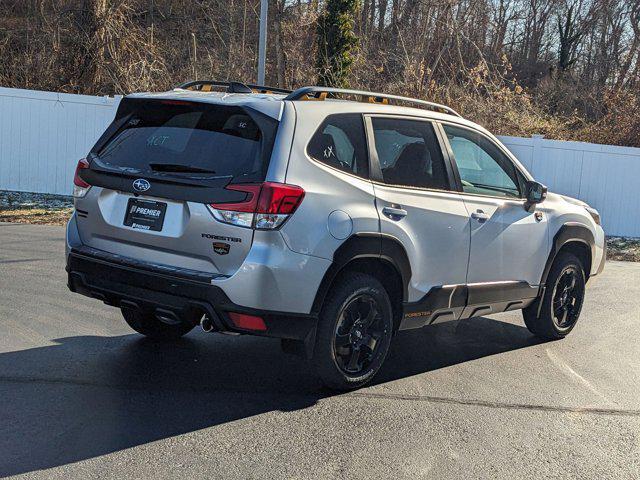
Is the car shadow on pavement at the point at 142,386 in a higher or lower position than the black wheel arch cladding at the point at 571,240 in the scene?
lower

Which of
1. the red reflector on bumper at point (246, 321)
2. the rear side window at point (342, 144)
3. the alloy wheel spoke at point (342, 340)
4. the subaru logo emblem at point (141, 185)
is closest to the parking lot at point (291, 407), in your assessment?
the alloy wheel spoke at point (342, 340)

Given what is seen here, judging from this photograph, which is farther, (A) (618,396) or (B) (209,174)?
(A) (618,396)

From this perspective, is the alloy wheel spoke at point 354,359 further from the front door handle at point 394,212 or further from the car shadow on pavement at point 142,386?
the front door handle at point 394,212

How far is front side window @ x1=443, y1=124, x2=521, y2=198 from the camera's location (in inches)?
253

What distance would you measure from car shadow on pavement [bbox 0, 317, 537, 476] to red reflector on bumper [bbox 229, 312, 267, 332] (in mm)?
544

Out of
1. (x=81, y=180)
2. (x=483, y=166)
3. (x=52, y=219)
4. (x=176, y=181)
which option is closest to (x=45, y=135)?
(x=52, y=219)

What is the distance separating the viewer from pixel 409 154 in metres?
5.94

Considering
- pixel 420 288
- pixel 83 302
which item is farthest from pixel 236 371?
pixel 83 302

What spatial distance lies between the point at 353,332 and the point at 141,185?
65.8 inches

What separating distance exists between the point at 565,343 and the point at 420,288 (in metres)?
2.33

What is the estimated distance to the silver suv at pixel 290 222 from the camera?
485cm

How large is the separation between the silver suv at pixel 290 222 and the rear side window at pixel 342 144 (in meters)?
0.01

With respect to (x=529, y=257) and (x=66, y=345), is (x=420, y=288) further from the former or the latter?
(x=66, y=345)

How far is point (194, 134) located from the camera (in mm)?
5164
